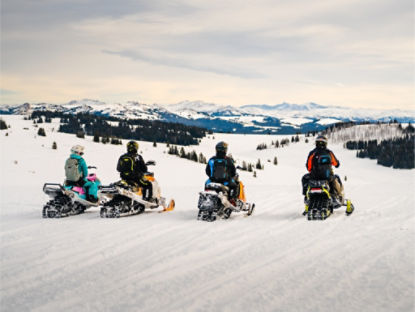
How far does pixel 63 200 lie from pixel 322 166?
6.95 metres

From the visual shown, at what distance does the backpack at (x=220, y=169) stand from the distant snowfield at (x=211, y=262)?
1141mm

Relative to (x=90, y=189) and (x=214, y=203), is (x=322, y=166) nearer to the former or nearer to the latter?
(x=214, y=203)

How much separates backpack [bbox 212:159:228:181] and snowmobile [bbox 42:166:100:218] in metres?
3.90

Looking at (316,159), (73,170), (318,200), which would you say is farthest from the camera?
(73,170)

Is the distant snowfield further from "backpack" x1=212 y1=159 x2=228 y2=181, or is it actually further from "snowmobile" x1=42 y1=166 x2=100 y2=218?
"backpack" x1=212 y1=159 x2=228 y2=181

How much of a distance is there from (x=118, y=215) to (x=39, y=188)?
8.34m

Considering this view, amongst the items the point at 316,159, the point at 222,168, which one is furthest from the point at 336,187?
the point at 222,168

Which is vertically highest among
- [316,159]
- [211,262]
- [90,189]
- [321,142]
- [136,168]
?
[321,142]

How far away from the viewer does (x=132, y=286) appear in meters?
4.12

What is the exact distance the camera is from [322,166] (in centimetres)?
852

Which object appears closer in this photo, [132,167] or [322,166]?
[322,166]

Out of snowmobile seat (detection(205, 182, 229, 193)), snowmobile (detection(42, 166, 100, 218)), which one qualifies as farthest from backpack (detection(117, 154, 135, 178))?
snowmobile seat (detection(205, 182, 229, 193))

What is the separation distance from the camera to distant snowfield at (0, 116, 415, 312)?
3.72 metres

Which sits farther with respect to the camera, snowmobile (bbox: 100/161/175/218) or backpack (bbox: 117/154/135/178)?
backpack (bbox: 117/154/135/178)
